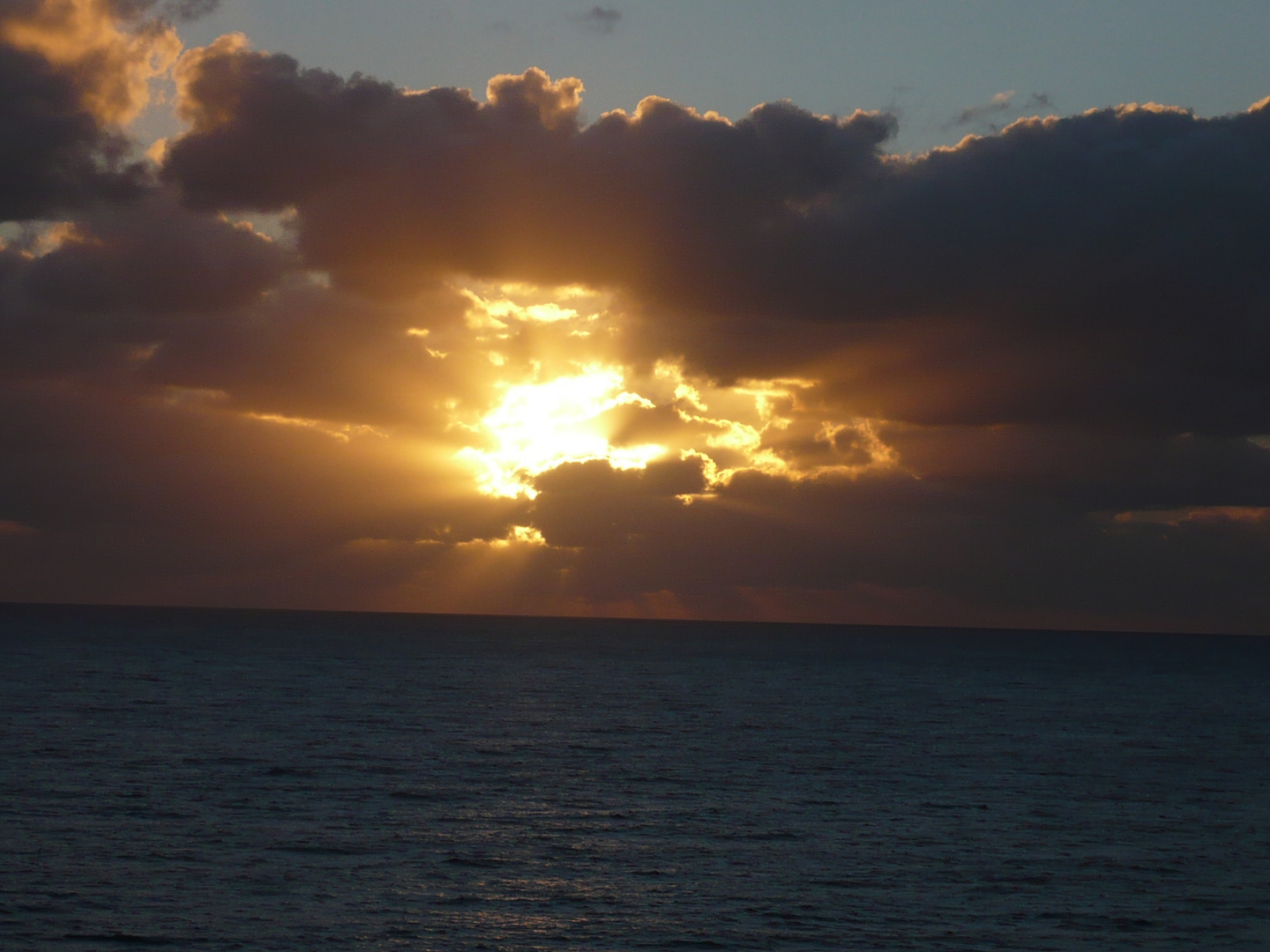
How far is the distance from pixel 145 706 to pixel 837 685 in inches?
3991

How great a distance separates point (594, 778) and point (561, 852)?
21.4m

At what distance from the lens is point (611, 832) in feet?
182

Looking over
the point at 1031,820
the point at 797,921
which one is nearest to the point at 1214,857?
the point at 1031,820

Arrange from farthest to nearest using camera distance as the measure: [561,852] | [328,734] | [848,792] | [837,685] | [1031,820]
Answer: [837,685] < [328,734] < [848,792] < [1031,820] < [561,852]

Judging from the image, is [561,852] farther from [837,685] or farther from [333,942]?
[837,685]

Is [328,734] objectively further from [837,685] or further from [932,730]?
[837,685]

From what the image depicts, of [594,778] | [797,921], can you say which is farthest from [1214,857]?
[594,778]

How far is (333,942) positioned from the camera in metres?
37.9

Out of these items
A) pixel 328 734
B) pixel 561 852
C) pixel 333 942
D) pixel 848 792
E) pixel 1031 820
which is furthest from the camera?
pixel 328 734

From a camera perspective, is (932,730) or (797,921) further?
(932,730)

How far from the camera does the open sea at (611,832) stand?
4059 cm

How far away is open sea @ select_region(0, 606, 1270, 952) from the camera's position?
4059cm

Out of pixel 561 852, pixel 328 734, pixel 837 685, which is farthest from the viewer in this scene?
pixel 837 685

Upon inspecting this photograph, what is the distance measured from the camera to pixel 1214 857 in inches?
2087
